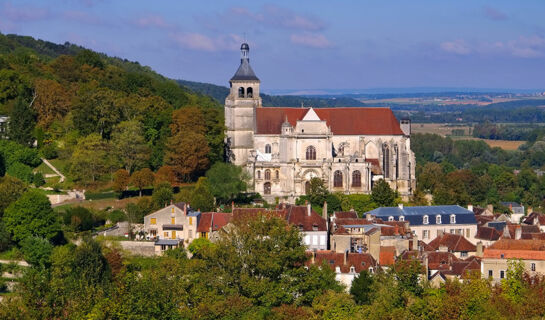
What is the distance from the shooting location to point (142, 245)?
56188 mm

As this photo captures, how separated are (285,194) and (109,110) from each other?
1405cm

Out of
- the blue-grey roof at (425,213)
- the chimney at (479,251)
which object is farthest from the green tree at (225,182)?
the chimney at (479,251)

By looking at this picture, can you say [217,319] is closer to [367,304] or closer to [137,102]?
[367,304]

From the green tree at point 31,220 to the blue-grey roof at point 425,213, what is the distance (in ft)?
66.7

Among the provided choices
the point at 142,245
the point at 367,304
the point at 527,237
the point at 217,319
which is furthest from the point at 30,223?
the point at 527,237

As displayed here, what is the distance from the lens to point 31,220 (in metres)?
54.8

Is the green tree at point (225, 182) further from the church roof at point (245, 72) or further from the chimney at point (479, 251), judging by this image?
the chimney at point (479, 251)

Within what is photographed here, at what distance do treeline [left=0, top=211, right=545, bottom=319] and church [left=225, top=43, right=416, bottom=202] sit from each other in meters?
18.0

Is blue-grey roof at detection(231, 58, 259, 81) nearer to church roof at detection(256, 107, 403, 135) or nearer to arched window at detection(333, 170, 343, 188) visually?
church roof at detection(256, 107, 403, 135)

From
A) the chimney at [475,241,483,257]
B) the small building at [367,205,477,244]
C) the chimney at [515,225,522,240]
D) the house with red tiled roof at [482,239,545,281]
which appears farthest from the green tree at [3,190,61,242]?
the chimney at [515,225,522,240]

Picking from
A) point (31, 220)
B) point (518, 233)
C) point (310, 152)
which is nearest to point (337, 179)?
point (310, 152)

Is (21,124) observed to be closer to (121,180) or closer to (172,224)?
(121,180)

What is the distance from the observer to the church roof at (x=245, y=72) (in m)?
76.5

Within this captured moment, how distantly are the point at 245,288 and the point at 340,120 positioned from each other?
30267 mm
